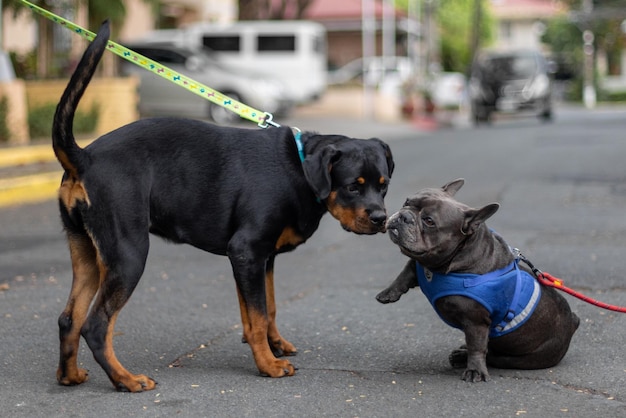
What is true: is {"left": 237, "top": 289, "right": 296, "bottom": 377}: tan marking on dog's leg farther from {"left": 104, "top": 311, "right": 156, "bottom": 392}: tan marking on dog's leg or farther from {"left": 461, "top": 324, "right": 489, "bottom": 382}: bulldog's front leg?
{"left": 461, "top": 324, "right": 489, "bottom": 382}: bulldog's front leg

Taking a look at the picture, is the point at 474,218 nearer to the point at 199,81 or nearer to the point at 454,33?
the point at 199,81

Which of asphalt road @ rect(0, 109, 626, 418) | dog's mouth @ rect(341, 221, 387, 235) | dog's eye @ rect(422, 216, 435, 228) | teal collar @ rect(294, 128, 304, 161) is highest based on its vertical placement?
teal collar @ rect(294, 128, 304, 161)

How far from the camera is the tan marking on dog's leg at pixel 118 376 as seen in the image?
4301 mm

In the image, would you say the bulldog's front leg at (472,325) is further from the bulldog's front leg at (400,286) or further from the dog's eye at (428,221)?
the dog's eye at (428,221)

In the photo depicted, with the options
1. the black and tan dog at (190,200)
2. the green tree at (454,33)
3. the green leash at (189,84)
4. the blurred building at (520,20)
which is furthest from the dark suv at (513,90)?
the blurred building at (520,20)

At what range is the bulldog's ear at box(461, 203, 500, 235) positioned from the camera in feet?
14.5

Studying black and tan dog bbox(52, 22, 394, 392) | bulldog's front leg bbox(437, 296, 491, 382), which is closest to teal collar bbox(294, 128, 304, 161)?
black and tan dog bbox(52, 22, 394, 392)

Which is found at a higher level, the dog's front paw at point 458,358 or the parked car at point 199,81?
the parked car at point 199,81

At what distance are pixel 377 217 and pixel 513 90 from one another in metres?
27.1

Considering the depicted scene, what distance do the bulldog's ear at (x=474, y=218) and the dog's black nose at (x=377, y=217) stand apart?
36cm

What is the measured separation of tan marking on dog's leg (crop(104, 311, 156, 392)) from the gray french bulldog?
3.85 feet

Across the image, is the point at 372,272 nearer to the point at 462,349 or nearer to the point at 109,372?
the point at 462,349

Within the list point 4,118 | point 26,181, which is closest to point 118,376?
point 26,181

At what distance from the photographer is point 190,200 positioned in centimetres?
462
